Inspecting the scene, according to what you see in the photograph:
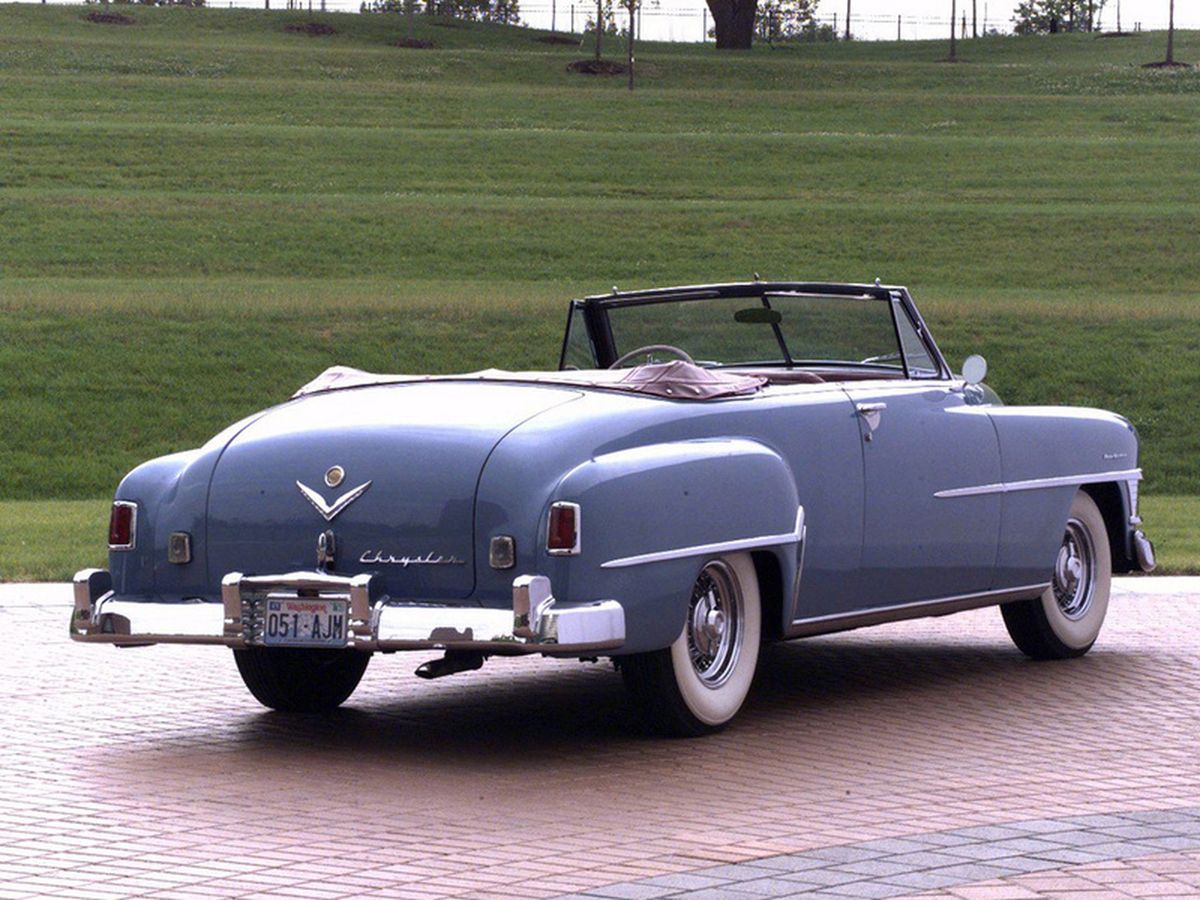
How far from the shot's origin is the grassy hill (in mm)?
24266

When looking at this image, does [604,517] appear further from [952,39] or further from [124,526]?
[952,39]

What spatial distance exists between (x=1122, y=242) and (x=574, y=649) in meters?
29.8

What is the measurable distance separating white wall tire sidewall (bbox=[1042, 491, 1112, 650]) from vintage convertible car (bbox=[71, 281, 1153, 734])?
49cm

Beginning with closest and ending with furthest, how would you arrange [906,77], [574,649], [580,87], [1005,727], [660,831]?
[660,831]
[574,649]
[1005,727]
[580,87]
[906,77]

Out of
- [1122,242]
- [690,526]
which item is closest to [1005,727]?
[690,526]

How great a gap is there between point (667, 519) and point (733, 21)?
70.1 m

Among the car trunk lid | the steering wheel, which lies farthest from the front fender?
the steering wheel

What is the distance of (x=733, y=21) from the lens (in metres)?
75.1

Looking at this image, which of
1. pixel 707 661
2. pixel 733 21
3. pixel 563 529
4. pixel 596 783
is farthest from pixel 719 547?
pixel 733 21

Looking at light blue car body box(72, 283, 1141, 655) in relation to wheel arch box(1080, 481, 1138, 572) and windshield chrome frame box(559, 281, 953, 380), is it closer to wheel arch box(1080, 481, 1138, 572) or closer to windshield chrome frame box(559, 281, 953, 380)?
windshield chrome frame box(559, 281, 953, 380)

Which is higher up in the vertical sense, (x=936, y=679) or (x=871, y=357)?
(x=871, y=357)

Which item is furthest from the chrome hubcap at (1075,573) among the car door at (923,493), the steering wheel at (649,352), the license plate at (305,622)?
the license plate at (305,622)

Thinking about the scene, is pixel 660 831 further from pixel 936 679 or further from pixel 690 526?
pixel 936 679

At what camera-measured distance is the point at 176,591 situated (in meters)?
7.27
